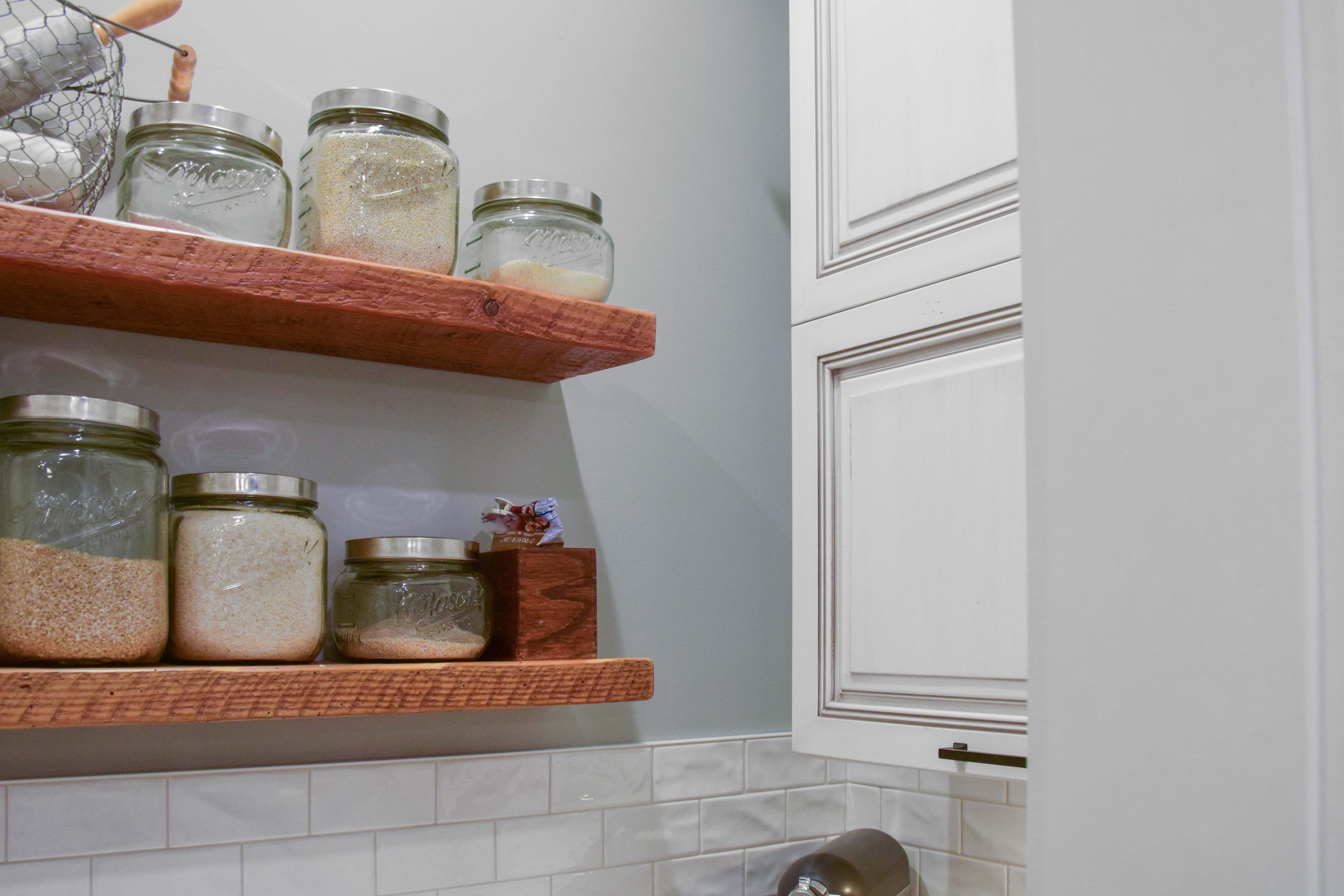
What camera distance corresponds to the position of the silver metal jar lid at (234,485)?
0.92m

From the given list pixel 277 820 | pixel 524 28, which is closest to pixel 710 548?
pixel 277 820

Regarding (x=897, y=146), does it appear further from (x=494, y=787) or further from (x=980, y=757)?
(x=494, y=787)

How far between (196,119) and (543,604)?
0.62 metres

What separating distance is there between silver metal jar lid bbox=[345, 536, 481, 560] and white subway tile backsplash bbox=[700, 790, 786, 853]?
0.64 m

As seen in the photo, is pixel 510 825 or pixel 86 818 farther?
pixel 510 825

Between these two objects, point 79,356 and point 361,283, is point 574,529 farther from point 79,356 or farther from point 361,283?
point 79,356

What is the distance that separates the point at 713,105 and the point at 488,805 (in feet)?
3.71

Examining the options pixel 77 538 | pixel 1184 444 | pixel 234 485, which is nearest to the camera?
pixel 1184 444

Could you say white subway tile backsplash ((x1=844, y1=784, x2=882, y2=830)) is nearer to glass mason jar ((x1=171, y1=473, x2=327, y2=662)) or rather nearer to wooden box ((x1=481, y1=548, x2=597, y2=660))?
wooden box ((x1=481, y1=548, x2=597, y2=660))

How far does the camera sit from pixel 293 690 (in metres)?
0.90

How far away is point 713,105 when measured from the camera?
61.7 inches

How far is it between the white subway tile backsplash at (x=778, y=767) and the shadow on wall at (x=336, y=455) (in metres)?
0.22

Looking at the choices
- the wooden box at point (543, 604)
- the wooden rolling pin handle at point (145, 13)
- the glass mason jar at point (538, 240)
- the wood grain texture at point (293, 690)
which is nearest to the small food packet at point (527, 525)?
the wooden box at point (543, 604)

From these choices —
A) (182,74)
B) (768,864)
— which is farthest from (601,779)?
(182,74)
